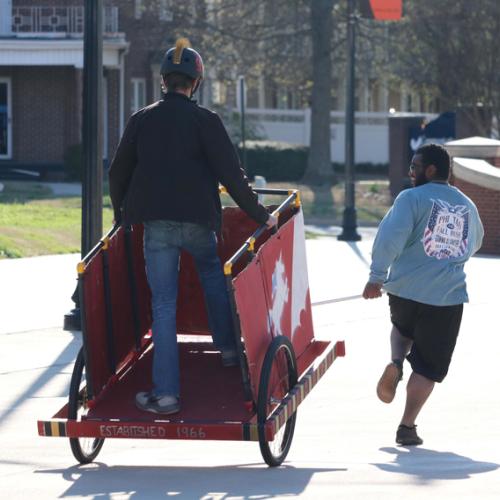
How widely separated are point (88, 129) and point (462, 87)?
2718 cm

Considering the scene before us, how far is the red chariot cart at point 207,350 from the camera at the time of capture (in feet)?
21.6

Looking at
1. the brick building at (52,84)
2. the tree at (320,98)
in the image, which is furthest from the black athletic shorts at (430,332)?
the tree at (320,98)

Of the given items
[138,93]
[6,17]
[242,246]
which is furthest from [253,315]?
[138,93]

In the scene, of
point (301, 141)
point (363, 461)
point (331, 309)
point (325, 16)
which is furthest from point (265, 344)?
point (301, 141)

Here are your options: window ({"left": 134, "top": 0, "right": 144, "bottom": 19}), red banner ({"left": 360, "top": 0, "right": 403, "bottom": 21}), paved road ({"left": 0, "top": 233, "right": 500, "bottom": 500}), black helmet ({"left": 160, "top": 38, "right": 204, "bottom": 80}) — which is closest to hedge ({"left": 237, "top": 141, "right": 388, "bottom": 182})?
window ({"left": 134, "top": 0, "right": 144, "bottom": 19})

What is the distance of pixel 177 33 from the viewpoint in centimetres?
3809

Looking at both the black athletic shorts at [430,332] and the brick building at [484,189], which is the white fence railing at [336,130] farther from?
the black athletic shorts at [430,332]

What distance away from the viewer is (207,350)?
26.5ft

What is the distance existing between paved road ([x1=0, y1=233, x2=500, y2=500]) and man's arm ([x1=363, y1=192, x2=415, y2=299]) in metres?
0.94

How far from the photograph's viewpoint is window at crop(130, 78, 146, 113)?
42625mm

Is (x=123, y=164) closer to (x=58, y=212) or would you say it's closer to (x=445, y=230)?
(x=445, y=230)

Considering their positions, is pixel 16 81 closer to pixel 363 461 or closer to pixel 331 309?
pixel 331 309

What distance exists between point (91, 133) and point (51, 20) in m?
27.3

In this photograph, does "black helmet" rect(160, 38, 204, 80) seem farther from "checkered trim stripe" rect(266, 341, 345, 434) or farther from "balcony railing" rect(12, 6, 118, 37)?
"balcony railing" rect(12, 6, 118, 37)
